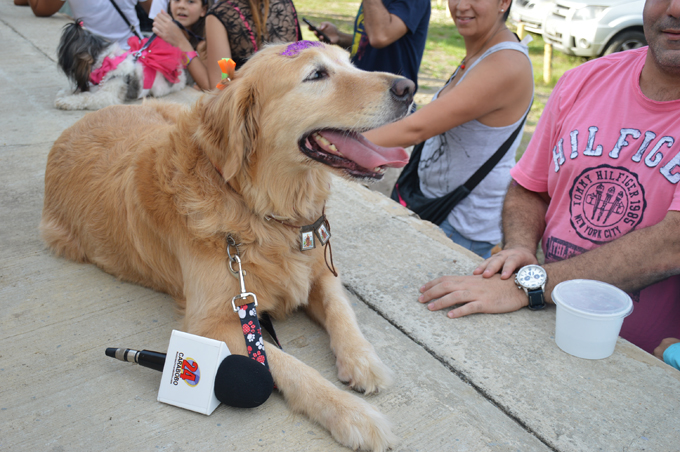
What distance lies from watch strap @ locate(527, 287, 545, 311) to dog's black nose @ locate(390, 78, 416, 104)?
112 centimetres

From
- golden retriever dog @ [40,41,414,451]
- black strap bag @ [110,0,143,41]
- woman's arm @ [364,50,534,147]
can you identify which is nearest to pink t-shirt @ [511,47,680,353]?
woman's arm @ [364,50,534,147]

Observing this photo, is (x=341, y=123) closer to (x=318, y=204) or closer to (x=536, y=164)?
(x=318, y=204)

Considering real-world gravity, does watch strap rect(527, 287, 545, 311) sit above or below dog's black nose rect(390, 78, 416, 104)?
below

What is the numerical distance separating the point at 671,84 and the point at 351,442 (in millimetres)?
2082

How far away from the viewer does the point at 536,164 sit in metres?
2.87

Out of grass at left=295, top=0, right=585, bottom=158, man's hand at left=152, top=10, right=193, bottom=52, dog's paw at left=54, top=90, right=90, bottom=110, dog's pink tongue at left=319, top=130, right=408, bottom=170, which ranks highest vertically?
dog's pink tongue at left=319, top=130, right=408, bottom=170

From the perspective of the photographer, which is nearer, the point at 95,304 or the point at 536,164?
Answer: the point at 95,304

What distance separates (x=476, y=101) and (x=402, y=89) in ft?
3.85

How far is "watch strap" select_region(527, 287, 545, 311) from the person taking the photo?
2490 millimetres

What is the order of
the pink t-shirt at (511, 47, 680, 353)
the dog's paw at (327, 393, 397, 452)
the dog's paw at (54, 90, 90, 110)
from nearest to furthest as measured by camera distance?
1. the dog's paw at (327, 393, 397, 452)
2. the pink t-shirt at (511, 47, 680, 353)
3. the dog's paw at (54, 90, 90, 110)

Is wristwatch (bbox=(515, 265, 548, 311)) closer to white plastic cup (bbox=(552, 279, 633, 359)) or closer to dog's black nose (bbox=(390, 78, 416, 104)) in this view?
white plastic cup (bbox=(552, 279, 633, 359))

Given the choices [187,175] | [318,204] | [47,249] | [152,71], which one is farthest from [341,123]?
[152,71]

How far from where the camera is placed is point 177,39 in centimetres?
568

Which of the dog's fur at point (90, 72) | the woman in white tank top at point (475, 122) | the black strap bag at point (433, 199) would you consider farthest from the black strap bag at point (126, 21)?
the woman in white tank top at point (475, 122)
